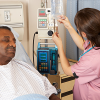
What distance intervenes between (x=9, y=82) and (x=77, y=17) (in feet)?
2.55

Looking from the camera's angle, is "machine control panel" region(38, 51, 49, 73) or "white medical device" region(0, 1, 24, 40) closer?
"machine control panel" region(38, 51, 49, 73)

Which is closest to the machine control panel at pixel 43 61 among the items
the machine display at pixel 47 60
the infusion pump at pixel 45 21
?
the machine display at pixel 47 60

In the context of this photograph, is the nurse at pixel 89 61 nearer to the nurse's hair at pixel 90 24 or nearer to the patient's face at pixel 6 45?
the nurse's hair at pixel 90 24

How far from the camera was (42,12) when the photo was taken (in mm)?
1503

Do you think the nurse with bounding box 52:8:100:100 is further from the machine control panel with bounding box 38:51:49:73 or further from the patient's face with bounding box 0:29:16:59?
the patient's face with bounding box 0:29:16:59

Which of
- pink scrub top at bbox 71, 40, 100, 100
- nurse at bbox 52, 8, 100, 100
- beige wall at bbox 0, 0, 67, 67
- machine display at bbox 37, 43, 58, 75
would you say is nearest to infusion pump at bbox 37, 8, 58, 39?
machine display at bbox 37, 43, 58, 75

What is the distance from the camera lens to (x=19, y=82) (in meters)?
1.04

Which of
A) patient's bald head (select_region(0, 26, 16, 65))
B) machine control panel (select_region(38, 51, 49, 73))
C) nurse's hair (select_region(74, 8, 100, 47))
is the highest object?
nurse's hair (select_region(74, 8, 100, 47))

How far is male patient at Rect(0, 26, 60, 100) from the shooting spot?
96 cm

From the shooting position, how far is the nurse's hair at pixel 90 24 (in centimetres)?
102

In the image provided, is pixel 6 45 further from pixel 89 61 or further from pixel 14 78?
pixel 89 61

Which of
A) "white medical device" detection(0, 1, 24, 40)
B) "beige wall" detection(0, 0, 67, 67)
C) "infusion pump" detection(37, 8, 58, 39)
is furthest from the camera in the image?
"beige wall" detection(0, 0, 67, 67)

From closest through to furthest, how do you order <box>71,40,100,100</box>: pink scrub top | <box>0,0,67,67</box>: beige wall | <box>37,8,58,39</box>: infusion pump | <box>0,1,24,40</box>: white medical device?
<box>71,40,100,100</box>: pink scrub top → <box>37,8,58,39</box>: infusion pump → <box>0,1,24,40</box>: white medical device → <box>0,0,67,67</box>: beige wall

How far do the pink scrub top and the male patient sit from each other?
276mm
